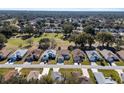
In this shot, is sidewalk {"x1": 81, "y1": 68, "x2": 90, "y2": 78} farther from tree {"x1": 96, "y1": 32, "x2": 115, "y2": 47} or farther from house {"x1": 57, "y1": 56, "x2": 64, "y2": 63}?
tree {"x1": 96, "y1": 32, "x2": 115, "y2": 47}

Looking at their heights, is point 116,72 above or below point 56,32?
above

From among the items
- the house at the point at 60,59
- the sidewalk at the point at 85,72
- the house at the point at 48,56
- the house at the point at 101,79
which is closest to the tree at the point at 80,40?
the house at the point at 48,56

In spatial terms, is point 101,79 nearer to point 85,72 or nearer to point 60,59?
point 85,72

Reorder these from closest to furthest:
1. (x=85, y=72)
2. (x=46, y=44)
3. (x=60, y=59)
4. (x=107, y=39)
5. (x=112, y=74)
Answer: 1. (x=112, y=74)
2. (x=85, y=72)
3. (x=60, y=59)
4. (x=46, y=44)
5. (x=107, y=39)

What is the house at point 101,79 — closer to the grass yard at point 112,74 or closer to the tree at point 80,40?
the grass yard at point 112,74

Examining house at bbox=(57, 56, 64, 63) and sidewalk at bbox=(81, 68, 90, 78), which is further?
house at bbox=(57, 56, 64, 63)

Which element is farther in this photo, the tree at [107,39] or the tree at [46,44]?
the tree at [107,39]

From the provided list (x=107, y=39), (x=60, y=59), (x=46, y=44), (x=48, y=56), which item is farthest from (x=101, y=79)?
(x=107, y=39)

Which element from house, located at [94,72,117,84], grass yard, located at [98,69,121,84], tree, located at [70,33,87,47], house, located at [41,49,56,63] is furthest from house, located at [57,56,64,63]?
tree, located at [70,33,87,47]
